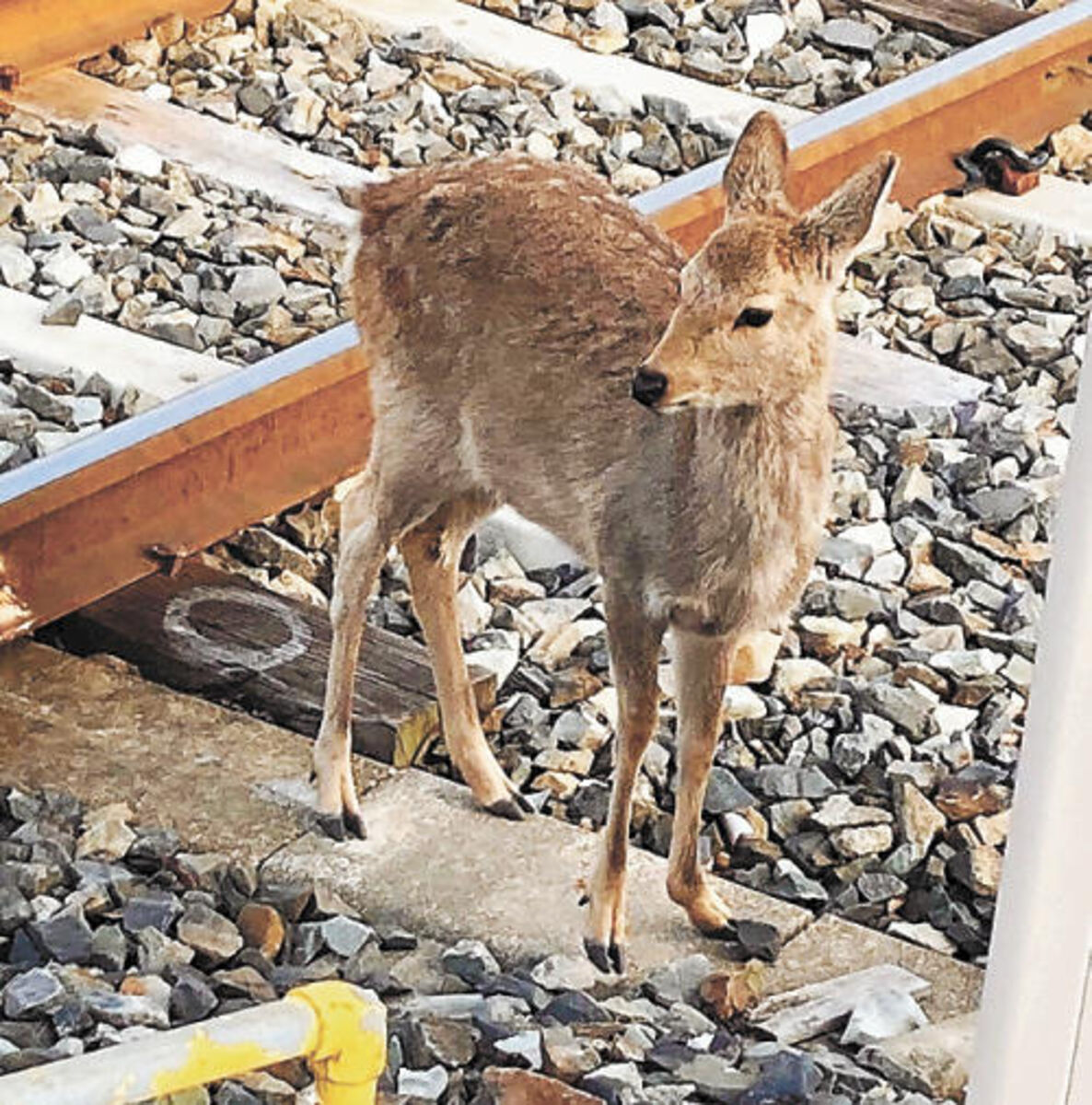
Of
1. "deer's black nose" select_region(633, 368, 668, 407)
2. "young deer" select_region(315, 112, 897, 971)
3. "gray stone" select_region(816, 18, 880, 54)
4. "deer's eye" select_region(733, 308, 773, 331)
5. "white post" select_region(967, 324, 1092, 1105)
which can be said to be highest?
"white post" select_region(967, 324, 1092, 1105)

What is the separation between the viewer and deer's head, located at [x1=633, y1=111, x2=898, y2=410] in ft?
9.61

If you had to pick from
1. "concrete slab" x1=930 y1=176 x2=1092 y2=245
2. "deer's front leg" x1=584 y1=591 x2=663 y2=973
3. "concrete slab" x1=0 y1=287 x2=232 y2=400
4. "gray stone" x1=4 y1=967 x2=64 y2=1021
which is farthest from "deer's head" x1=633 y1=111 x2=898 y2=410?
"concrete slab" x1=930 y1=176 x2=1092 y2=245

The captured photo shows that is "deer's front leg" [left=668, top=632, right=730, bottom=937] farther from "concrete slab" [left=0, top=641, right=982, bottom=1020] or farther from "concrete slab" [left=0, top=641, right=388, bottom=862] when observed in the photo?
"concrete slab" [left=0, top=641, right=388, bottom=862]

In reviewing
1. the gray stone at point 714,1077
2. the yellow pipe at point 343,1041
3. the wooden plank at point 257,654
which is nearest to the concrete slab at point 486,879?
the wooden plank at point 257,654

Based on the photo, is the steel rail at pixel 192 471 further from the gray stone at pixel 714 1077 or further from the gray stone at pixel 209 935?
the gray stone at pixel 714 1077

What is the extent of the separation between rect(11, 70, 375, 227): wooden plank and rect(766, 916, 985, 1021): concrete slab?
2247mm

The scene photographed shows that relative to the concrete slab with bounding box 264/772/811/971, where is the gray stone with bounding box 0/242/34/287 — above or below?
below

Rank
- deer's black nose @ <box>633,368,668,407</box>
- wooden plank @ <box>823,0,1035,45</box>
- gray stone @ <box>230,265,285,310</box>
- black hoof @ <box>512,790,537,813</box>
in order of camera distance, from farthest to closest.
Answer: wooden plank @ <box>823,0,1035,45</box>
gray stone @ <box>230,265,285,310</box>
black hoof @ <box>512,790,537,813</box>
deer's black nose @ <box>633,368,668,407</box>

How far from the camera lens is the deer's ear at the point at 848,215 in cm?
294

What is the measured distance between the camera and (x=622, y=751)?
3.49m

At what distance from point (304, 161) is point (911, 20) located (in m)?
1.49

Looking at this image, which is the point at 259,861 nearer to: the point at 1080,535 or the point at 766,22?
the point at 1080,535

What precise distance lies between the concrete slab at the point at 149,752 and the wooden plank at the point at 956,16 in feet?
9.40

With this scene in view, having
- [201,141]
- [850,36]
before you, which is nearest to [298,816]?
[201,141]
